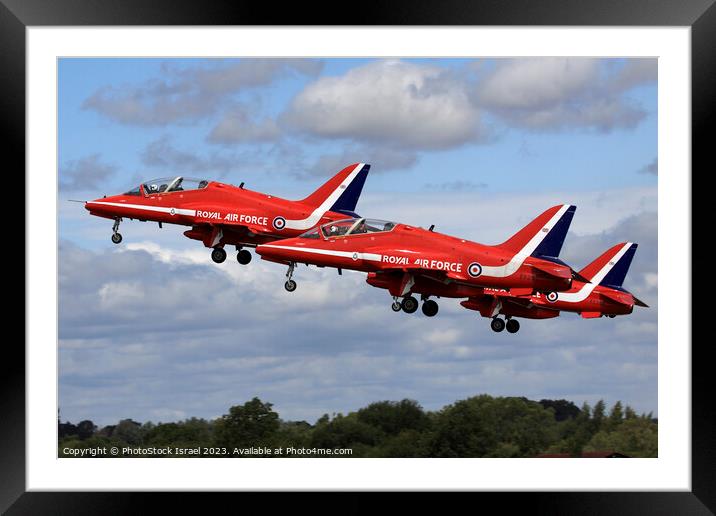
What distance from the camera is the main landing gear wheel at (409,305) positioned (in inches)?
1673

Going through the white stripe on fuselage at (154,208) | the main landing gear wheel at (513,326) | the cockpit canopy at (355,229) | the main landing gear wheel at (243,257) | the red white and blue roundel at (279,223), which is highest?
the white stripe on fuselage at (154,208)

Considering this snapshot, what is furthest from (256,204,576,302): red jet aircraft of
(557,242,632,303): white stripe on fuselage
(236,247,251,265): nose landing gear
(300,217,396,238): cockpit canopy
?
(557,242,632,303): white stripe on fuselage

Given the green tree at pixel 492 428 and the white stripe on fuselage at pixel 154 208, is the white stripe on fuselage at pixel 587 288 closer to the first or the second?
the green tree at pixel 492 428

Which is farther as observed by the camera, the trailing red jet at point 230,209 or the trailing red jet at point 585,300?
the trailing red jet at point 585,300

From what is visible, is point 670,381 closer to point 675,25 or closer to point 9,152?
point 675,25

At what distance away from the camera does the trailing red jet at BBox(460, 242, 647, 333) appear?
5109cm

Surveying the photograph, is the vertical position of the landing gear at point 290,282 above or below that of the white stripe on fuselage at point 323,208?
below

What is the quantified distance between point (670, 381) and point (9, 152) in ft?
48.7

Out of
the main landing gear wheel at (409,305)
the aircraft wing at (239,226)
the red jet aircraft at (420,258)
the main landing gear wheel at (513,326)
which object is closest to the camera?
the red jet aircraft at (420,258)

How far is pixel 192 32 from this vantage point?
30312 mm

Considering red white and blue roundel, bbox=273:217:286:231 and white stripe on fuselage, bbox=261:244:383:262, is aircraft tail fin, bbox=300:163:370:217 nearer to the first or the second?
red white and blue roundel, bbox=273:217:286:231

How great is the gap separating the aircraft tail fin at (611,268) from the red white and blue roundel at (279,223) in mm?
15466

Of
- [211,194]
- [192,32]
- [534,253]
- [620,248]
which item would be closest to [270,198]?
[211,194]

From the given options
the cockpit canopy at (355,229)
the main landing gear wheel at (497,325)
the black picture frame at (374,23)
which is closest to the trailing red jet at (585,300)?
the main landing gear wheel at (497,325)
